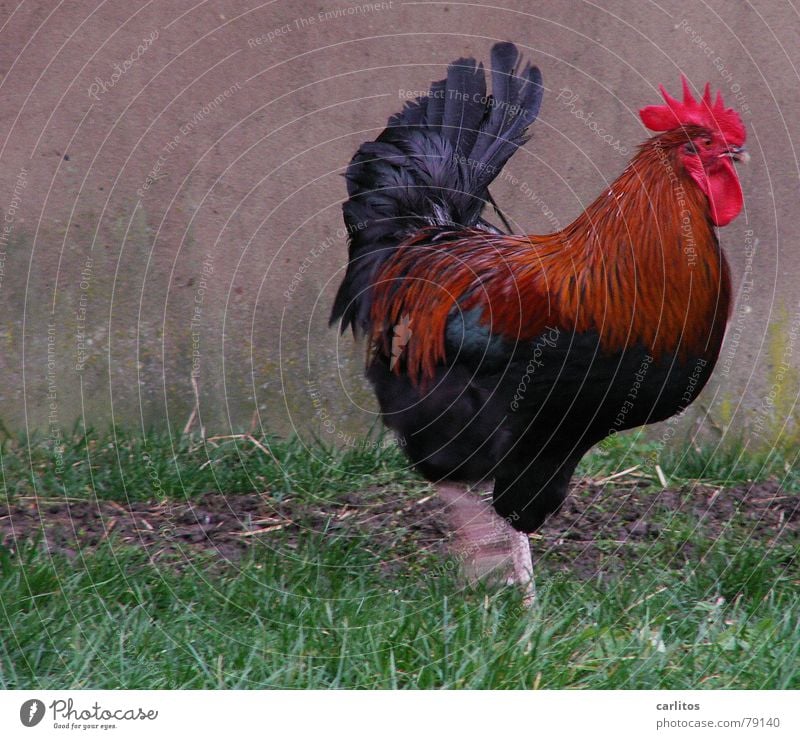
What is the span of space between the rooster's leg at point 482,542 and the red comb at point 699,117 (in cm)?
128

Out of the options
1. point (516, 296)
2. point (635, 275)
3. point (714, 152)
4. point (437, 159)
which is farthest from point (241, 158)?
point (714, 152)

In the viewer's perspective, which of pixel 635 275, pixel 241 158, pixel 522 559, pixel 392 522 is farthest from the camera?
pixel 241 158

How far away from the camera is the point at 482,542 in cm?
308

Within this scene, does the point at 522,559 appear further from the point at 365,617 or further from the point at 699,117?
the point at 699,117

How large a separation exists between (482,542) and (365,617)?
657 mm

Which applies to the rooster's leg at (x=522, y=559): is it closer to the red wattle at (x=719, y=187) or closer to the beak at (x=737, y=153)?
the red wattle at (x=719, y=187)

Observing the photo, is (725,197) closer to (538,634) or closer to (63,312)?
(538,634)

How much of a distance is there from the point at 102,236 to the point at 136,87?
631 millimetres

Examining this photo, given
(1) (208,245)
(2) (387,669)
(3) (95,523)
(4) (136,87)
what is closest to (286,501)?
(3) (95,523)

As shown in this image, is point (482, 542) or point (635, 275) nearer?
point (635, 275)

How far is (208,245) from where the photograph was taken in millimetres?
3893

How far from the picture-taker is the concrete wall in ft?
12.4

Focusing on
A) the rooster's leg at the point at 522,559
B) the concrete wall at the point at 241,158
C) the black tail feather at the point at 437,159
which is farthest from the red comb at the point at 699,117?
the rooster's leg at the point at 522,559

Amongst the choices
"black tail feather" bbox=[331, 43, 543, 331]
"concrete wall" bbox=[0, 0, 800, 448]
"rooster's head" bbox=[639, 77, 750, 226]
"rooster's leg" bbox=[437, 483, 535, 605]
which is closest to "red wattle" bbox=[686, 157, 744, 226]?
"rooster's head" bbox=[639, 77, 750, 226]
